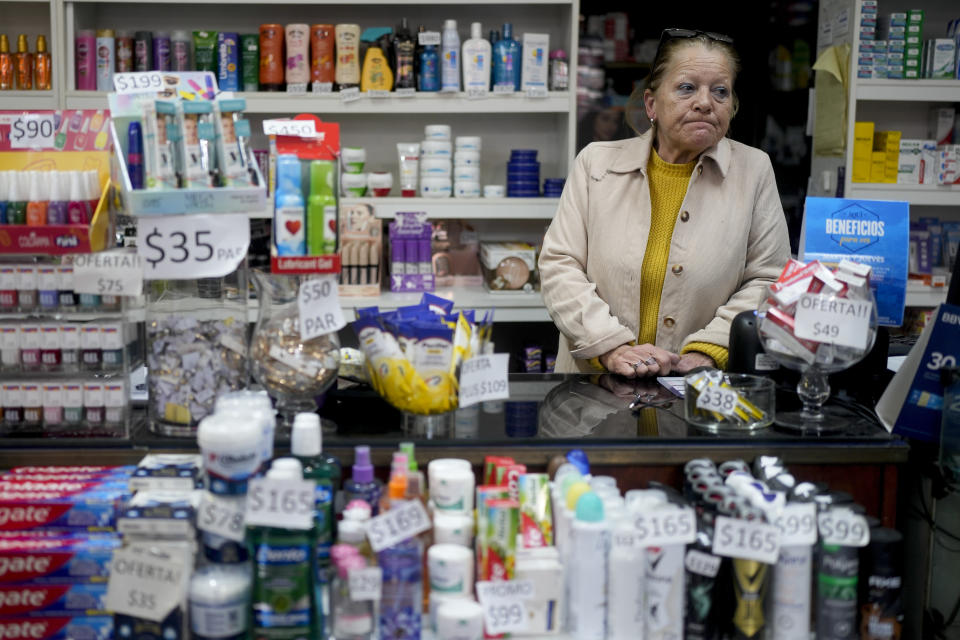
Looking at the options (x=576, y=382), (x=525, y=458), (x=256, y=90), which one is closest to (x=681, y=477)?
(x=525, y=458)

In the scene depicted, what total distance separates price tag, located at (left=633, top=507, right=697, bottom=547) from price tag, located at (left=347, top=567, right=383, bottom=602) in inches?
15.1

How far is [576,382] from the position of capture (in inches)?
95.8

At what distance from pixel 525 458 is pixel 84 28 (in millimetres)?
3600

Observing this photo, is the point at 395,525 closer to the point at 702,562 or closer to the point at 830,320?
the point at 702,562

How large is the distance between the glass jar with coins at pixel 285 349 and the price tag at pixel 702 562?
0.75 metres

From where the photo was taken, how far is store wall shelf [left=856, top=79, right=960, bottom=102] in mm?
4508

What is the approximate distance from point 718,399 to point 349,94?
9.30 ft

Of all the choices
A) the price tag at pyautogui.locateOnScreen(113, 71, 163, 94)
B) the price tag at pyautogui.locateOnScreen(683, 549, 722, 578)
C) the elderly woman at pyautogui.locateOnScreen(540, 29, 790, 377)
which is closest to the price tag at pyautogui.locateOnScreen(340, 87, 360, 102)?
the elderly woman at pyautogui.locateOnScreen(540, 29, 790, 377)

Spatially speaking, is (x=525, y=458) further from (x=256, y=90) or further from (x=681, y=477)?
(x=256, y=90)

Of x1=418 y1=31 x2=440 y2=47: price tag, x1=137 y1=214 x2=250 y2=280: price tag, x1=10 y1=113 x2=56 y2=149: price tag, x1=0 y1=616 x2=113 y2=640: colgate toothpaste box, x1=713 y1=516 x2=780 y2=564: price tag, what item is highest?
x1=418 y1=31 x2=440 y2=47: price tag

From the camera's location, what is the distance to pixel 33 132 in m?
2.00

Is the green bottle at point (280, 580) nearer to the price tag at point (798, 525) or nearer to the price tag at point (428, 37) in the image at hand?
the price tag at point (798, 525)

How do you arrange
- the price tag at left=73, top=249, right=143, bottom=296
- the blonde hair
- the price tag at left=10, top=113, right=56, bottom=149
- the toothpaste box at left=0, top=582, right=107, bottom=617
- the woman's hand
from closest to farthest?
the toothpaste box at left=0, top=582, right=107, bottom=617 < the price tag at left=73, top=249, right=143, bottom=296 < the price tag at left=10, top=113, right=56, bottom=149 < the woman's hand < the blonde hair

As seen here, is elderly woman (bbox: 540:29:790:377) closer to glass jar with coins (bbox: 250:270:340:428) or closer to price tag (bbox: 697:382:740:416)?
price tag (bbox: 697:382:740:416)
